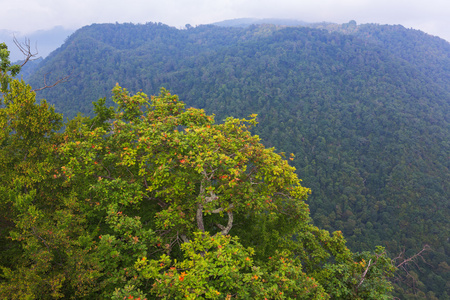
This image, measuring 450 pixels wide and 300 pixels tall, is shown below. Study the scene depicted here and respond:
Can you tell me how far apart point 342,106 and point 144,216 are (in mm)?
126128

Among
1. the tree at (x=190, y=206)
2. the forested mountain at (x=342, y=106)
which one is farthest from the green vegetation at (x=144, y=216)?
the forested mountain at (x=342, y=106)

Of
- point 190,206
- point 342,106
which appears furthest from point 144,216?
point 342,106

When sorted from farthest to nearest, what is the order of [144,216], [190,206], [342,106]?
[342,106] → [144,216] → [190,206]

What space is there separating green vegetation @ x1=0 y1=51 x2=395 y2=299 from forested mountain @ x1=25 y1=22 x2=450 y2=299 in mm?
34816

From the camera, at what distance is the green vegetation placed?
17.8ft

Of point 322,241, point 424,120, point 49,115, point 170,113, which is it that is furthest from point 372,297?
point 424,120

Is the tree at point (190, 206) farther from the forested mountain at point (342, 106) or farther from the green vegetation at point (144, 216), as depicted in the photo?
the forested mountain at point (342, 106)

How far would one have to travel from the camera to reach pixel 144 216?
355 inches

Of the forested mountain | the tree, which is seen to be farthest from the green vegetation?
the forested mountain

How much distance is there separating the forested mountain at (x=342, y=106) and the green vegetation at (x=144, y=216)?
34.8 metres

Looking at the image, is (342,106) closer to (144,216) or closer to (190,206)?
(190,206)

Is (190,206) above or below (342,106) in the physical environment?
above

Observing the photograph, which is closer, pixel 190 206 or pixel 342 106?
pixel 190 206

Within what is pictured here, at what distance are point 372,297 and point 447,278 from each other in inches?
2518
